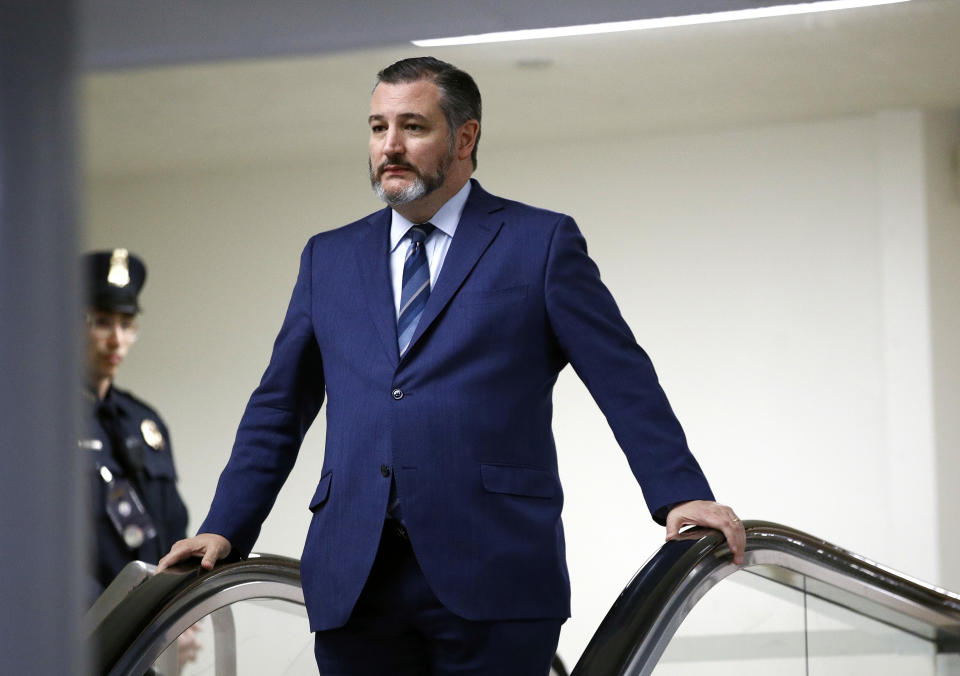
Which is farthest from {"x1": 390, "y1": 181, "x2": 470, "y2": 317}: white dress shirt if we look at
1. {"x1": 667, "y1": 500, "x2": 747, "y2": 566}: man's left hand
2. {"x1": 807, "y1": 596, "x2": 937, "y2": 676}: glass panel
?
{"x1": 807, "y1": 596, "x2": 937, "y2": 676}: glass panel

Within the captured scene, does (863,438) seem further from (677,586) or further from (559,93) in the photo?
(677,586)

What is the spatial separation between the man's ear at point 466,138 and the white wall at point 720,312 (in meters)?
5.03

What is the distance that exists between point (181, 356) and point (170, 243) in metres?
0.69

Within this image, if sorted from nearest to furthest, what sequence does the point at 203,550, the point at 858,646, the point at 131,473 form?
the point at 203,550
the point at 858,646
the point at 131,473

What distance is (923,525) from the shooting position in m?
6.34

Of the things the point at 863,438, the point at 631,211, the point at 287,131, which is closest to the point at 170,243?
the point at 287,131

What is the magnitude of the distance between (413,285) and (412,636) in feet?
1.62

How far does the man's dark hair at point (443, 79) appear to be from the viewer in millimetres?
1795

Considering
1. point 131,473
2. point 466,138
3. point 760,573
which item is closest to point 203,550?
point 466,138

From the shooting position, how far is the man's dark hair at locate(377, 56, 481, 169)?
70.7 inches

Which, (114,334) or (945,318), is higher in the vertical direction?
(945,318)

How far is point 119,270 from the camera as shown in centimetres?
356

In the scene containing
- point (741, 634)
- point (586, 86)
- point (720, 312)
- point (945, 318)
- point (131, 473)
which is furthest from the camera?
point (720, 312)

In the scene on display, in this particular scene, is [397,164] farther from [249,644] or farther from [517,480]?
[249,644]
